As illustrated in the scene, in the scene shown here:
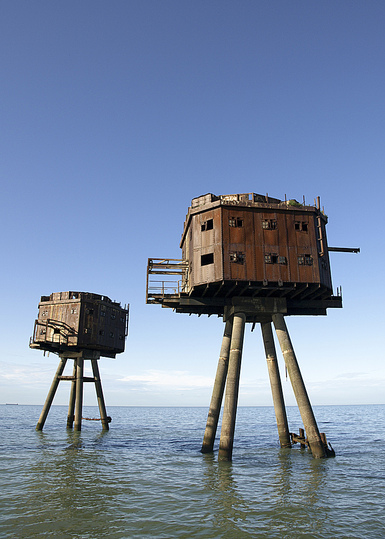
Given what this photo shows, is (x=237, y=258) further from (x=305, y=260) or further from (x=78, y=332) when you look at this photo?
(x=78, y=332)

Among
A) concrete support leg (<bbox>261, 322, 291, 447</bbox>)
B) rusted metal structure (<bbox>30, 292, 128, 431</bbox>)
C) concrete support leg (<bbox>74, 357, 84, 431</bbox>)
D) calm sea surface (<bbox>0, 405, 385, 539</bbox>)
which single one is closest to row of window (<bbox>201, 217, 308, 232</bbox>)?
concrete support leg (<bbox>261, 322, 291, 447</bbox>)

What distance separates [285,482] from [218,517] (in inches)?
210

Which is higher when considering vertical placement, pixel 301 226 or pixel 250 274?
pixel 301 226

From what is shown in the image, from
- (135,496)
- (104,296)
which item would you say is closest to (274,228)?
(135,496)

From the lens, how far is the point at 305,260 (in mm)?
21594

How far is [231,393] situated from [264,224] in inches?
362

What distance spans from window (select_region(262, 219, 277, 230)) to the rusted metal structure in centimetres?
2089

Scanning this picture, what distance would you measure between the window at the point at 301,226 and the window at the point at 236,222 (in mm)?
3175

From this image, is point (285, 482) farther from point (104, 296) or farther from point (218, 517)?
point (104, 296)

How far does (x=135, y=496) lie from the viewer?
1392 centimetres

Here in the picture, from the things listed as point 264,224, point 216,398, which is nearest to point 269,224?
point 264,224

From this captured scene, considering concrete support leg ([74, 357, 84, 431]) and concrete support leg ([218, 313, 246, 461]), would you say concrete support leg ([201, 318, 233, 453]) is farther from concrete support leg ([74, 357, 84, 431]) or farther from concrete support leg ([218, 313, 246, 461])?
concrete support leg ([74, 357, 84, 431])

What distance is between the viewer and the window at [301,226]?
2223cm

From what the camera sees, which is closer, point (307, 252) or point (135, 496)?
point (135, 496)
